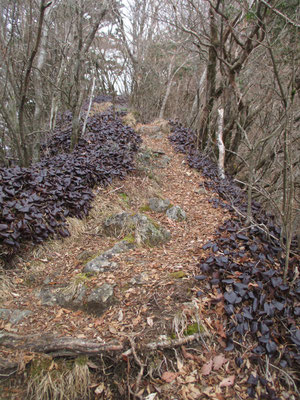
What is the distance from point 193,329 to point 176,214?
100 inches

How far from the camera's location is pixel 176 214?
4.58m

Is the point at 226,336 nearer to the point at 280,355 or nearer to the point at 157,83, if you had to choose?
the point at 280,355

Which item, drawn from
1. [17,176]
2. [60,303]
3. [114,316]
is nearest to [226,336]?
[114,316]

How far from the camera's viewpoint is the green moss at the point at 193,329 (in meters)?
2.18

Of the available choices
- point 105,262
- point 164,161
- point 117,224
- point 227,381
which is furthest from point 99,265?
point 164,161

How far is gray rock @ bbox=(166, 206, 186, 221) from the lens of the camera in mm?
4523

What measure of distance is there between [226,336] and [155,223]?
2.16 m

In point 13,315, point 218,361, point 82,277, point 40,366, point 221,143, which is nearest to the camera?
point 40,366

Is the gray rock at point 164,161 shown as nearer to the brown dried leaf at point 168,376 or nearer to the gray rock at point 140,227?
the gray rock at point 140,227

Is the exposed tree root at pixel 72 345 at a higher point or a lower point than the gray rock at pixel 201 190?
lower

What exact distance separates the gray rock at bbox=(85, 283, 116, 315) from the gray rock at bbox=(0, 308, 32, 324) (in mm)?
601

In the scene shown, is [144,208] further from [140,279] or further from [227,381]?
[227,381]

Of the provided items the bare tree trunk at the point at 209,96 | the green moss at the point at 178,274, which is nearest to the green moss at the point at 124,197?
the green moss at the point at 178,274

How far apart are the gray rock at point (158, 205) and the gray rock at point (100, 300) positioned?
2.30 meters
